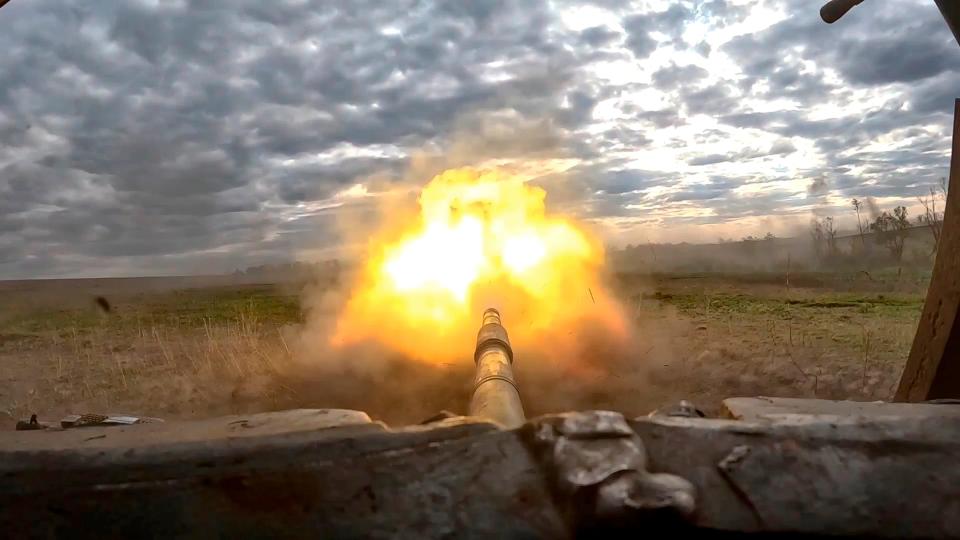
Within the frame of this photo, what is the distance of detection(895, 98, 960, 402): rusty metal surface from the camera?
3.21 m

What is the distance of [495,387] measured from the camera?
487 cm

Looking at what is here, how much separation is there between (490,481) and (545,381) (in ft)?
25.6

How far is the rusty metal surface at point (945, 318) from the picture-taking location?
3.21 m

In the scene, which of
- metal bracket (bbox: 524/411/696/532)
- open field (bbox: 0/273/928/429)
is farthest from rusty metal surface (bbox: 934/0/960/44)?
open field (bbox: 0/273/928/429)

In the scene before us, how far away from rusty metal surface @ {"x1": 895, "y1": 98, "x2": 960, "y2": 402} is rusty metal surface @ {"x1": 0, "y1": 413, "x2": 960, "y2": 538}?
1406 mm

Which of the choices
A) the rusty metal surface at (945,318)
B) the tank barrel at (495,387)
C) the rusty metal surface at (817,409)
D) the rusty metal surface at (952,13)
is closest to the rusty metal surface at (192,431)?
the tank barrel at (495,387)

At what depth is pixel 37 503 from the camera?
1.82 metres

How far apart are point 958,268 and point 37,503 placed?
143 inches

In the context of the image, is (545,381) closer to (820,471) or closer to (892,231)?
(820,471)

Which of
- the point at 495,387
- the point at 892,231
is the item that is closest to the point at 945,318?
the point at 495,387

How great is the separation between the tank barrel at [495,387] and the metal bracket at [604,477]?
2.26 ft

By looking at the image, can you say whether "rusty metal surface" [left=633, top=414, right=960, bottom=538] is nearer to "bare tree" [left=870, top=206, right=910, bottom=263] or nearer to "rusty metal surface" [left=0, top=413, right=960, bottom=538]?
"rusty metal surface" [left=0, top=413, right=960, bottom=538]

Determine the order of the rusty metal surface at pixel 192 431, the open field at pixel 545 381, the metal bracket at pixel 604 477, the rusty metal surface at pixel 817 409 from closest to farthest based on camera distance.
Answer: the metal bracket at pixel 604 477 < the rusty metal surface at pixel 192 431 < the rusty metal surface at pixel 817 409 < the open field at pixel 545 381

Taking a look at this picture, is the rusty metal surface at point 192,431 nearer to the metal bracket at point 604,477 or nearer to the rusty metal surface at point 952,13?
the metal bracket at point 604,477
